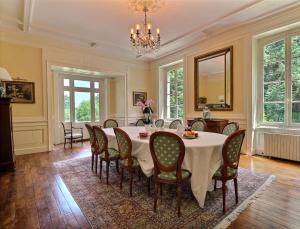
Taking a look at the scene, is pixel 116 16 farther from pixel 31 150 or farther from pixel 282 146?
pixel 282 146

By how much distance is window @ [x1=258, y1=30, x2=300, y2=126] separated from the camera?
394 centimetres

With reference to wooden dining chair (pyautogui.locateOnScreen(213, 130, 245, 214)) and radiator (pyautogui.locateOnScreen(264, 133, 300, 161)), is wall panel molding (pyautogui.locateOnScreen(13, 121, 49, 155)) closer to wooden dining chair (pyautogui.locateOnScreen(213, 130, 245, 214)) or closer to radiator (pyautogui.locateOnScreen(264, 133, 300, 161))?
wooden dining chair (pyautogui.locateOnScreen(213, 130, 245, 214))

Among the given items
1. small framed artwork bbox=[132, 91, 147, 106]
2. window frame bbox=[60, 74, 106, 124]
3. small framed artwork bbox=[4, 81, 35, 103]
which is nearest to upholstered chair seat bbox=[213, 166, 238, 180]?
small framed artwork bbox=[4, 81, 35, 103]

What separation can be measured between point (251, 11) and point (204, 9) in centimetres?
100

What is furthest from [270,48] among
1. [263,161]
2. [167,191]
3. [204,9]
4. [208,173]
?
[167,191]

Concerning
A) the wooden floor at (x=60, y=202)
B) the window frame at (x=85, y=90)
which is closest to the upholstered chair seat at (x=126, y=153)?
the wooden floor at (x=60, y=202)

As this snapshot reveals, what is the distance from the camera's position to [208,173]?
215cm

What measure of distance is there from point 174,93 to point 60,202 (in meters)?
5.23

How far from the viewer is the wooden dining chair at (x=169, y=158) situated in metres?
1.99

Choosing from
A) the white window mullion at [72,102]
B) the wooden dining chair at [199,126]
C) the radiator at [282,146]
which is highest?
the white window mullion at [72,102]

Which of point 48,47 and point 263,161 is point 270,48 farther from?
point 48,47

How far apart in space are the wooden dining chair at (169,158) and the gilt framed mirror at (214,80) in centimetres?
334

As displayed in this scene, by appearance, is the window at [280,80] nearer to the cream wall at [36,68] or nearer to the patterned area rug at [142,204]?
the patterned area rug at [142,204]

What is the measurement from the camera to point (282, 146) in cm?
398
